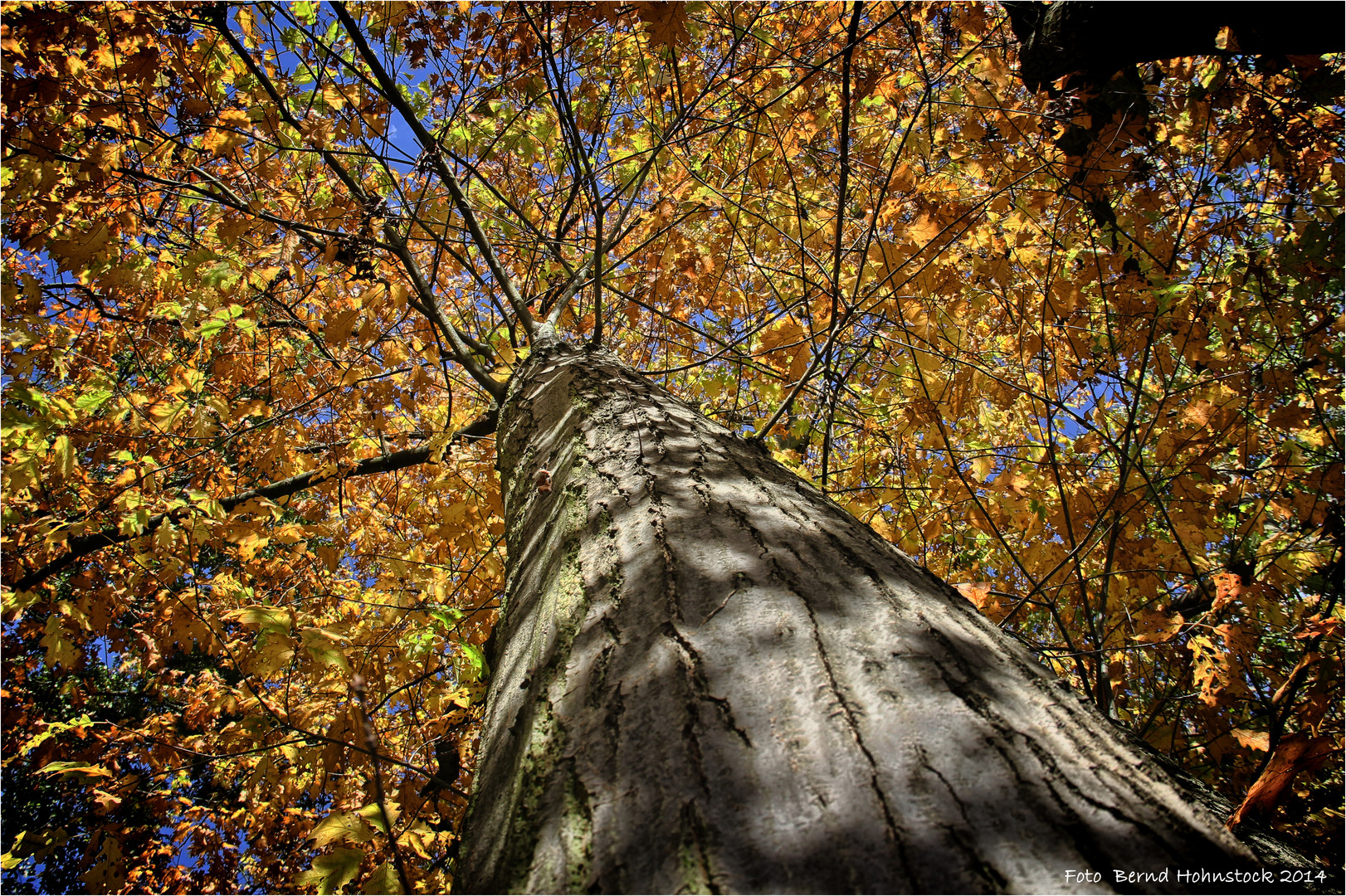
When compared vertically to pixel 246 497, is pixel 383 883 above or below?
below

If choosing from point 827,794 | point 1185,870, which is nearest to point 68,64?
point 827,794

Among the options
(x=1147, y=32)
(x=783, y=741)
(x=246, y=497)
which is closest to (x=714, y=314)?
(x=1147, y=32)

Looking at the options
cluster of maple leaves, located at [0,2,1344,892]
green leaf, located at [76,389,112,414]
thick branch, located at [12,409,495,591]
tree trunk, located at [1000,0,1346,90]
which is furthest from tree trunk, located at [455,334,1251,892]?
green leaf, located at [76,389,112,414]

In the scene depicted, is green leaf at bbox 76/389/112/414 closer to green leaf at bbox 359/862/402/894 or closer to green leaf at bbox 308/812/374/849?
green leaf at bbox 308/812/374/849

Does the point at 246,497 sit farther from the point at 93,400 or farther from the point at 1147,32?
the point at 1147,32

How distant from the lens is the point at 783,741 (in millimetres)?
587

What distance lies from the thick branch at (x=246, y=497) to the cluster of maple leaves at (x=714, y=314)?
0.08 ft

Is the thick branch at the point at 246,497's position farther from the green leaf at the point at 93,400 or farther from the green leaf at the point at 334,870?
the green leaf at the point at 334,870

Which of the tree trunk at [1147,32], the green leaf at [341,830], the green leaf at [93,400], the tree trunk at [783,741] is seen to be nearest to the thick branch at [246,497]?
the green leaf at [93,400]

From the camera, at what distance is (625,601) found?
34.5 inches

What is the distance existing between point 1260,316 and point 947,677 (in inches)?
146

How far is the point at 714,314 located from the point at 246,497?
3.33 m

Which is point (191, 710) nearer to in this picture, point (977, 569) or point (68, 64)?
point (68, 64)

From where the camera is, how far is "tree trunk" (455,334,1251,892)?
0.49 m
